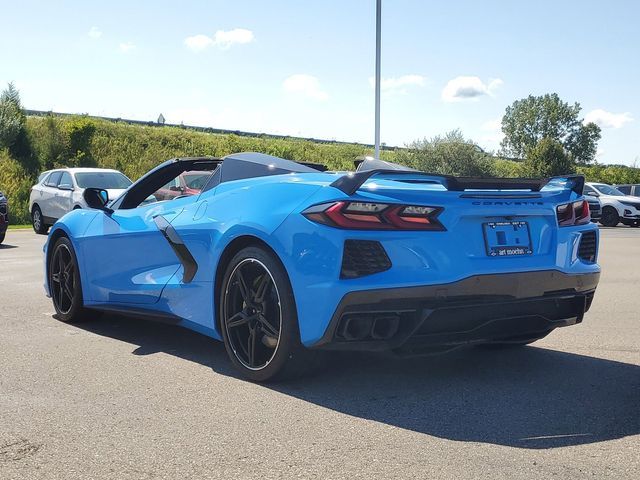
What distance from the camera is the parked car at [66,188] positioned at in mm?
18844

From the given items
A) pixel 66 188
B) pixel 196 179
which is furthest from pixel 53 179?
pixel 196 179

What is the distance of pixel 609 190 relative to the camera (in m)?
29.4

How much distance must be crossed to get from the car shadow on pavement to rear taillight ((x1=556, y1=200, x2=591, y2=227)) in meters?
0.91

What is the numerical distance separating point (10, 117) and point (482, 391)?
1357 inches

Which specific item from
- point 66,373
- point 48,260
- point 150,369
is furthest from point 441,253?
point 48,260

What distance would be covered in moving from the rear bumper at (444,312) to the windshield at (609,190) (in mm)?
26194

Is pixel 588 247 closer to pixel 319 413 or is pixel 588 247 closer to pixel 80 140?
pixel 319 413

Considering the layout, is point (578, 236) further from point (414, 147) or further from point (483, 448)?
point (414, 147)

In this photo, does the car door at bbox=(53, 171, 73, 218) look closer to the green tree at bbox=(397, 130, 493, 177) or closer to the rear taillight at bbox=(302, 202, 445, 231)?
the rear taillight at bbox=(302, 202, 445, 231)

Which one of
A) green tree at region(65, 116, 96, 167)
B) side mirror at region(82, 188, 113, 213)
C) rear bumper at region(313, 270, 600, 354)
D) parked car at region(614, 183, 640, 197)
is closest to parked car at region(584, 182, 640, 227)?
parked car at region(614, 183, 640, 197)

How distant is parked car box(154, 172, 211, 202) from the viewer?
219 inches

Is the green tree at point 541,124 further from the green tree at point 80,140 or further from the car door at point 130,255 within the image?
A: the car door at point 130,255

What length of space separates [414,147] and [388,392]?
125 feet

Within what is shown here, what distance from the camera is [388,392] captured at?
443 centimetres
